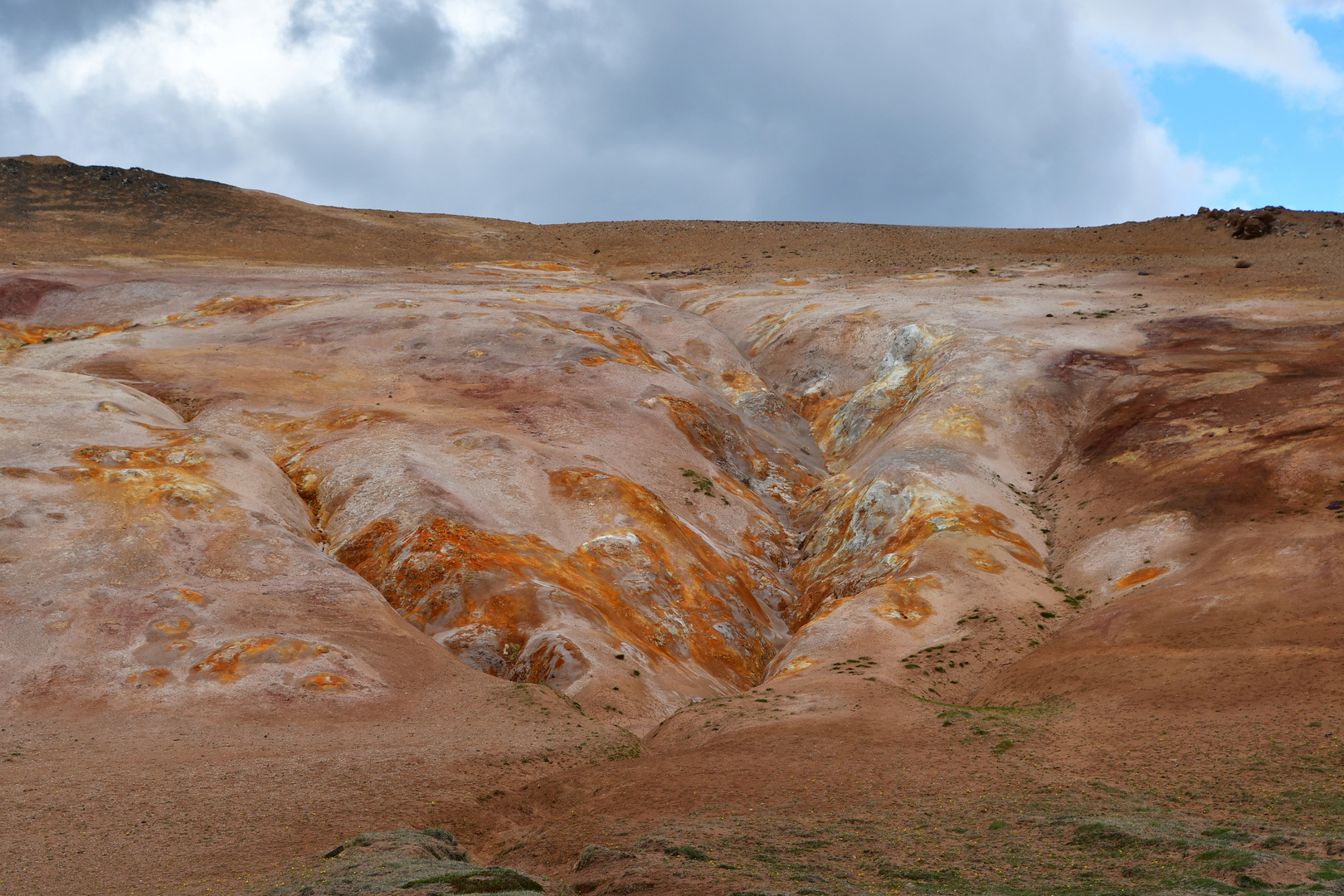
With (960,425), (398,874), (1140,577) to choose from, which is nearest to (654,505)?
(960,425)

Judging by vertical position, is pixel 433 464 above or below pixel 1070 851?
above

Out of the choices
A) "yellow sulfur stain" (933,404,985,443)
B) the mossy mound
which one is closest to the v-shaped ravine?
"yellow sulfur stain" (933,404,985,443)

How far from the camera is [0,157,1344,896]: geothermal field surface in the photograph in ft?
56.3

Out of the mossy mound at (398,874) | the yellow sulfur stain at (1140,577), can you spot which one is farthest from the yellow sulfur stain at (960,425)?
the mossy mound at (398,874)

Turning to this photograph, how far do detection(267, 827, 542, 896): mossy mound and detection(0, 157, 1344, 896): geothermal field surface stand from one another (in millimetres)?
92

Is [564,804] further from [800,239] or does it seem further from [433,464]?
[800,239]

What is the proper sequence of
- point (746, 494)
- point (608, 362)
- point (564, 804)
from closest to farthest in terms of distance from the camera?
point (564, 804) < point (746, 494) < point (608, 362)

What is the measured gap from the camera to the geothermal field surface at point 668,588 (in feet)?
56.3

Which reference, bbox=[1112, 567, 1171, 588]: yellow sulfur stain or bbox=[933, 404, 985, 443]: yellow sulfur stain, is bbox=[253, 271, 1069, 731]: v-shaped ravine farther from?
bbox=[1112, 567, 1171, 588]: yellow sulfur stain

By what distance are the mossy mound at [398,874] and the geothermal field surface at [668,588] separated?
9 centimetres

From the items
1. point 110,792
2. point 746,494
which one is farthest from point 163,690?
point 746,494

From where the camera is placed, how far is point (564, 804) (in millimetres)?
20734

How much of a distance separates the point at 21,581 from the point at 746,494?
30443 mm

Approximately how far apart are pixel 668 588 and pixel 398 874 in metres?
23.0
